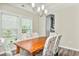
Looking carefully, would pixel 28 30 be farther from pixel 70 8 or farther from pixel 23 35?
pixel 70 8

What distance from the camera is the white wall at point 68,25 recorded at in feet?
3.80

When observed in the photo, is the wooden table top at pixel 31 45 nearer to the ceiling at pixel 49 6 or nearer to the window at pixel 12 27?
the window at pixel 12 27

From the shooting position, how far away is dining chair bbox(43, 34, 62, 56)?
3.87ft

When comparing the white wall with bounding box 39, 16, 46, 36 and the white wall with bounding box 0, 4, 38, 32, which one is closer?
the white wall with bounding box 0, 4, 38, 32

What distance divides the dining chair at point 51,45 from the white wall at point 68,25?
7 centimetres

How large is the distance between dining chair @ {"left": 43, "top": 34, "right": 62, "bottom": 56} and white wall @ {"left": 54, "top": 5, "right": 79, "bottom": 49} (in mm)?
69

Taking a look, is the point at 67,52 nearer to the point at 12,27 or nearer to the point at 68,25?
the point at 68,25

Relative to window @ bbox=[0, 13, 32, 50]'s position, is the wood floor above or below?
below

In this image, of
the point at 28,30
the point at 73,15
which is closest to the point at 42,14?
the point at 28,30

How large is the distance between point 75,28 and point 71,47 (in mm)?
245

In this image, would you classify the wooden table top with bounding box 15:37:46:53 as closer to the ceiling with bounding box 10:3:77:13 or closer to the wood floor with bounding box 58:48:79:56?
the wood floor with bounding box 58:48:79:56

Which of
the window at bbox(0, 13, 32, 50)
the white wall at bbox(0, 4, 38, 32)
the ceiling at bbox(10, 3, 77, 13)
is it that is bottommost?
the window at bbox(0, 13, 32, 50)

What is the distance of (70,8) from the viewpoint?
1137mm

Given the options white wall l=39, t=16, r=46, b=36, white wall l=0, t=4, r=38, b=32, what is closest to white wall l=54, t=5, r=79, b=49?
white wall l=39, t=16, r=46, b=36
